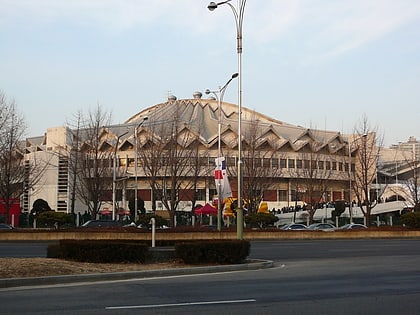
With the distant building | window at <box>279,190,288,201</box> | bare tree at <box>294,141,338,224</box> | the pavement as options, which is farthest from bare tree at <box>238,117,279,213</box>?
window at <box>279,190,288,201</box>

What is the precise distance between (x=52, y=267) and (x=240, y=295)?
556 cm

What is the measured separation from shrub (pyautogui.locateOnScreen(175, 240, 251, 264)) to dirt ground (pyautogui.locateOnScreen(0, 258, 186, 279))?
0.63 m

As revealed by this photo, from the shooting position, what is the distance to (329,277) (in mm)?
15109

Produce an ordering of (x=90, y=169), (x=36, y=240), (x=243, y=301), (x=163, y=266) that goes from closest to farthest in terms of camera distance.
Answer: (x=243, y=301) < (x=163, y=266) < (x=36, y=240) < (x=90, y=169)

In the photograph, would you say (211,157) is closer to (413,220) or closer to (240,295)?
(413,220)

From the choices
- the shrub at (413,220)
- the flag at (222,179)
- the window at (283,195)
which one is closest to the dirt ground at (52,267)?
the flag at (222,179)

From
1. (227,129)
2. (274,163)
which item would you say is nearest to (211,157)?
(274,163)

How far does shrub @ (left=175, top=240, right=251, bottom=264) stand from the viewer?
17.1 metres

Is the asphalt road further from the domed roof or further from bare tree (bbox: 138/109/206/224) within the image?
the domed roof

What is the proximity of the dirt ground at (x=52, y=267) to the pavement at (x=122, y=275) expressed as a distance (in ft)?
1.37

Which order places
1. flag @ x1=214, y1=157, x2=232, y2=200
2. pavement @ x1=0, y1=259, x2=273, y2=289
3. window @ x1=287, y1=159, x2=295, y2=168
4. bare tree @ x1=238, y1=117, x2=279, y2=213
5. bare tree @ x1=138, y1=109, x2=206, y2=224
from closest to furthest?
pavement @ x1=0, y1=259, x2=273, y2=289, flag @ x1=214, y1=157, x2=232, y2=200, bare tree @ x1=138, y1=109, x2=206, y2=224, bare tree @ x1=238, y1=117, x2=279, y2=213, window @ x1=287, y1=159, x2=295, y2=168

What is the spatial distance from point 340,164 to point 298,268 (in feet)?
233

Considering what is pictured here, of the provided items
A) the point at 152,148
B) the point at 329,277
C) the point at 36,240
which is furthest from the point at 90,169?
the point at 329,277

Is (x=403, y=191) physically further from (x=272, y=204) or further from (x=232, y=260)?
(x=232, y=260)
